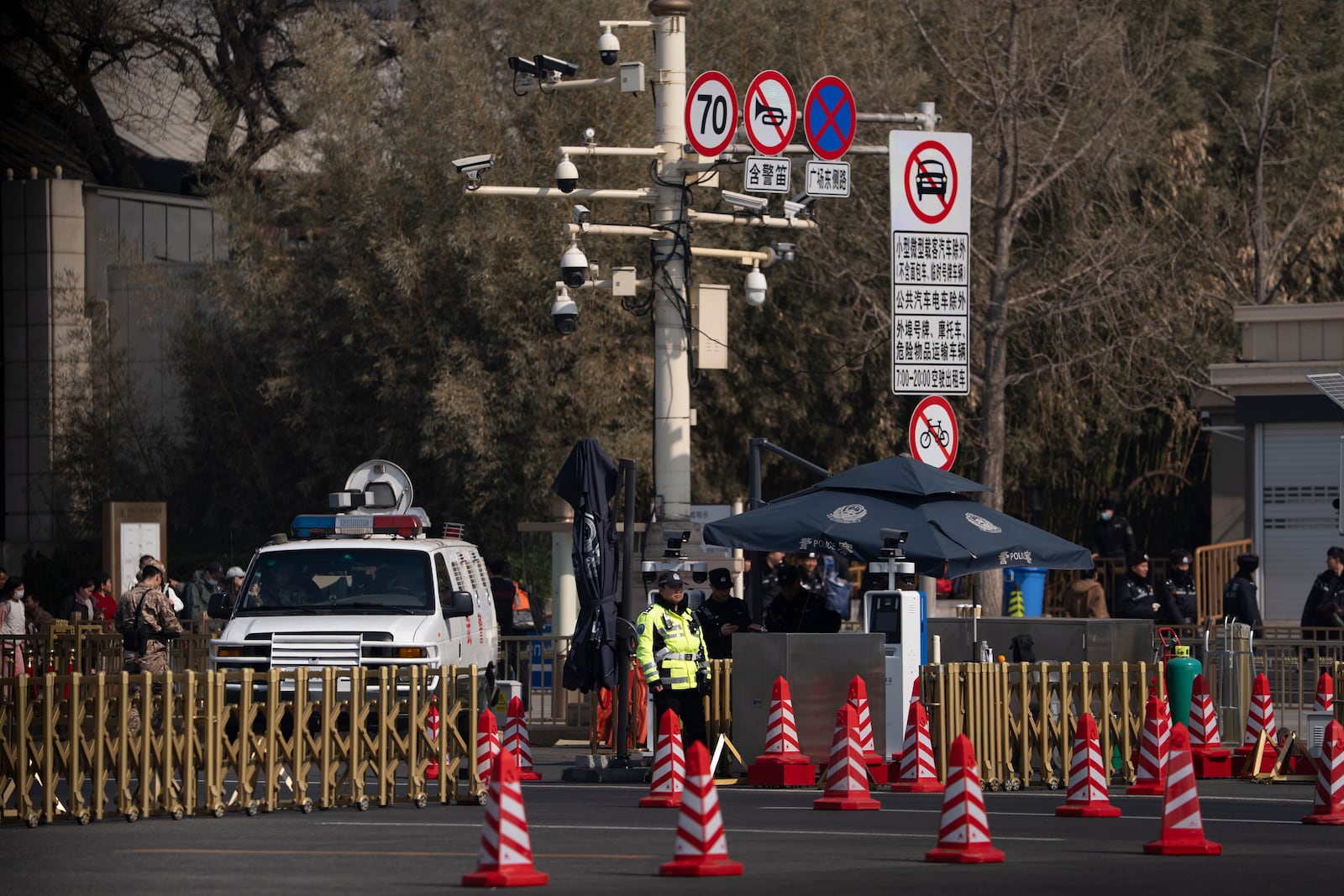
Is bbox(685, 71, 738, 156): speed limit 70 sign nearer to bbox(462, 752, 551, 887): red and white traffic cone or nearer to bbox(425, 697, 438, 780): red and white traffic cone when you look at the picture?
bbox(425, 697, 438, 780): red and white traffic cone

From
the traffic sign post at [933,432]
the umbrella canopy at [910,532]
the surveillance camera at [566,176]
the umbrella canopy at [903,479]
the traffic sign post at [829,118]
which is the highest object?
the traffic sign post at [829,118]

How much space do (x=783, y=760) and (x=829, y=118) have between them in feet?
24.6

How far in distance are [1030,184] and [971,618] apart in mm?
9704

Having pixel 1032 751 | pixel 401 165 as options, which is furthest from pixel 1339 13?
pixel 1032 751

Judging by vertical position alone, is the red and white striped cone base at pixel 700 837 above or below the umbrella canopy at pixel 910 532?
below

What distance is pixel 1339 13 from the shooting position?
124ft

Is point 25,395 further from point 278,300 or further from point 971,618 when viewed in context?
point 971,618

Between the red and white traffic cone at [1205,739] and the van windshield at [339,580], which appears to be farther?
the van windshield at [339,580]

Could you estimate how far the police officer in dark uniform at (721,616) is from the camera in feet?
58.7

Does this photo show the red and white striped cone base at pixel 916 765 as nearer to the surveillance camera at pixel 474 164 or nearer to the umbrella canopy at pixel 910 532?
the umbrella canopy at pixel 910 532

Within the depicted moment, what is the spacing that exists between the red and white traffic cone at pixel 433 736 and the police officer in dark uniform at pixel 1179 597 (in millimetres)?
10303

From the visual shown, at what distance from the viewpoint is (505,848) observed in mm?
10352

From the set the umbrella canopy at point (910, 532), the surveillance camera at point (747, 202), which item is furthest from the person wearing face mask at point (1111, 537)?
the umbrella canopy at point (910, 532)

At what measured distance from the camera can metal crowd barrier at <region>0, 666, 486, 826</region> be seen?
13898 mm
